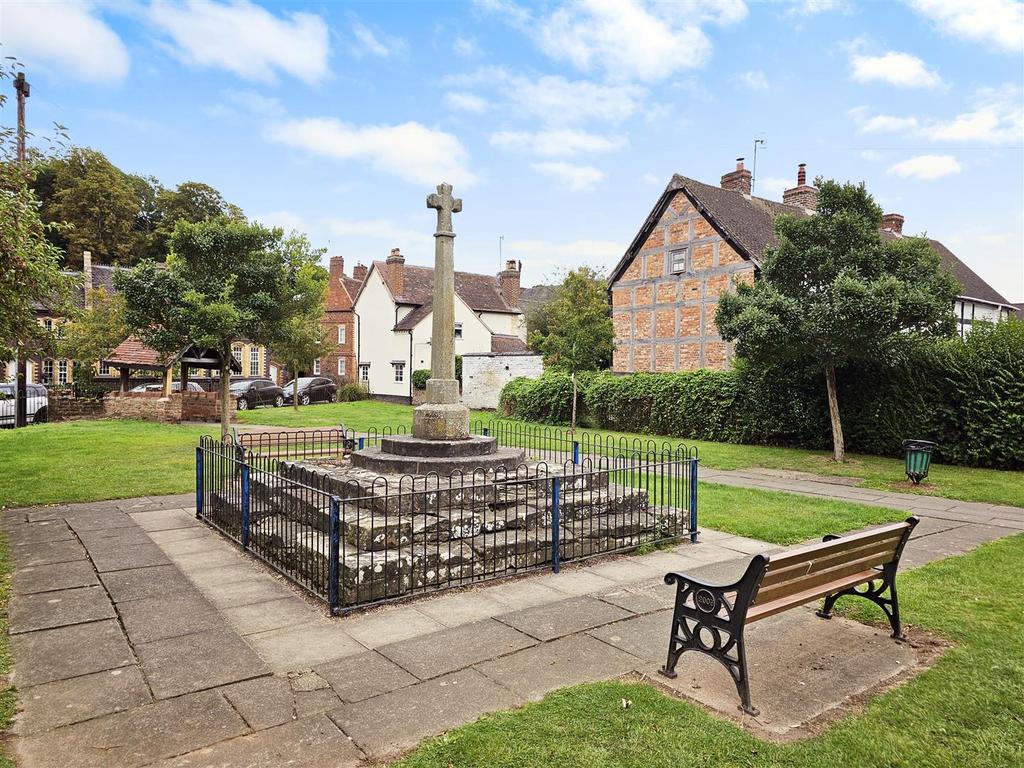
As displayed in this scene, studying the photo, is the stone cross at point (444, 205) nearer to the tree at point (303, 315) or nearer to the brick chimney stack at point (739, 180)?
the tree at point (303, 315)

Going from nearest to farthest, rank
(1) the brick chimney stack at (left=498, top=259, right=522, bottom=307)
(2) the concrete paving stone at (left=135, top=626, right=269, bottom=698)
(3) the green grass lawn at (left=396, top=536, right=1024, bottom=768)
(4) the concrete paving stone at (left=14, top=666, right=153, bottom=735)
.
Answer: (3) the green grass lawn at (left=396, top=536, right=1024, bottom=768) < (4) the concrete paving stone at (left=14, top=666, right=153, bottom=735) < (2) the concrete paving stone at (left=135, top=626, right=269, bottom=698) < (1) the brick chimney stack at (left=498, top=259, right=522, bottom=307)

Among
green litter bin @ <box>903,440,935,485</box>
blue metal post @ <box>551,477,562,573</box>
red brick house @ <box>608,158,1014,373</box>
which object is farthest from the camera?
red brick house @ <box>608,158,1014,373</box>

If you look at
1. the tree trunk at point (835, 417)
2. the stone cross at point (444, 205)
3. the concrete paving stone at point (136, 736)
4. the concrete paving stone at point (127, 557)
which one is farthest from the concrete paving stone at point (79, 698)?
the tree trunk at point (835, 417)

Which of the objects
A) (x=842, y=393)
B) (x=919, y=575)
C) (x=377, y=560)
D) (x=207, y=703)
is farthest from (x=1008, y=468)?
(x=207, y=703)

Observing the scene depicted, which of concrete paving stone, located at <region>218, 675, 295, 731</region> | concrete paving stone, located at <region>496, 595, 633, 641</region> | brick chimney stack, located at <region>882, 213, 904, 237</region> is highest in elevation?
brick chimney stack, located at <region>882, 213, 904, 237</region>

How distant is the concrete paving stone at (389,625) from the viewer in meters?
5.37

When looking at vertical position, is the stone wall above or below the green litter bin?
above

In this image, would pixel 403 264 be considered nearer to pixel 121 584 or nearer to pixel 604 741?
pixel 121 584

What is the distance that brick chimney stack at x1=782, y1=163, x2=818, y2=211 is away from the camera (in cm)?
3191

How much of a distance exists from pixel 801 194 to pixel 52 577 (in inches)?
1306

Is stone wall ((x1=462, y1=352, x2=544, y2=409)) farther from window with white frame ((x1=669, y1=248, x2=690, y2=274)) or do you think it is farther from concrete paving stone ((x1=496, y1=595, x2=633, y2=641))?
concrete paving stone ((x1=496, y1=595, x2=633, y2=641))

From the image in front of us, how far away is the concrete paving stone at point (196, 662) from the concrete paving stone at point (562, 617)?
2.04m

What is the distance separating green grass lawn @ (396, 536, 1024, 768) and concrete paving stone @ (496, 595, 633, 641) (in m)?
1.10

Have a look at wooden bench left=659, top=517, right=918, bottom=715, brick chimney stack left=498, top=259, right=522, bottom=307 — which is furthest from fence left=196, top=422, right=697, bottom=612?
brick chimney stack left=498, top=259, right=522, bottom=307
